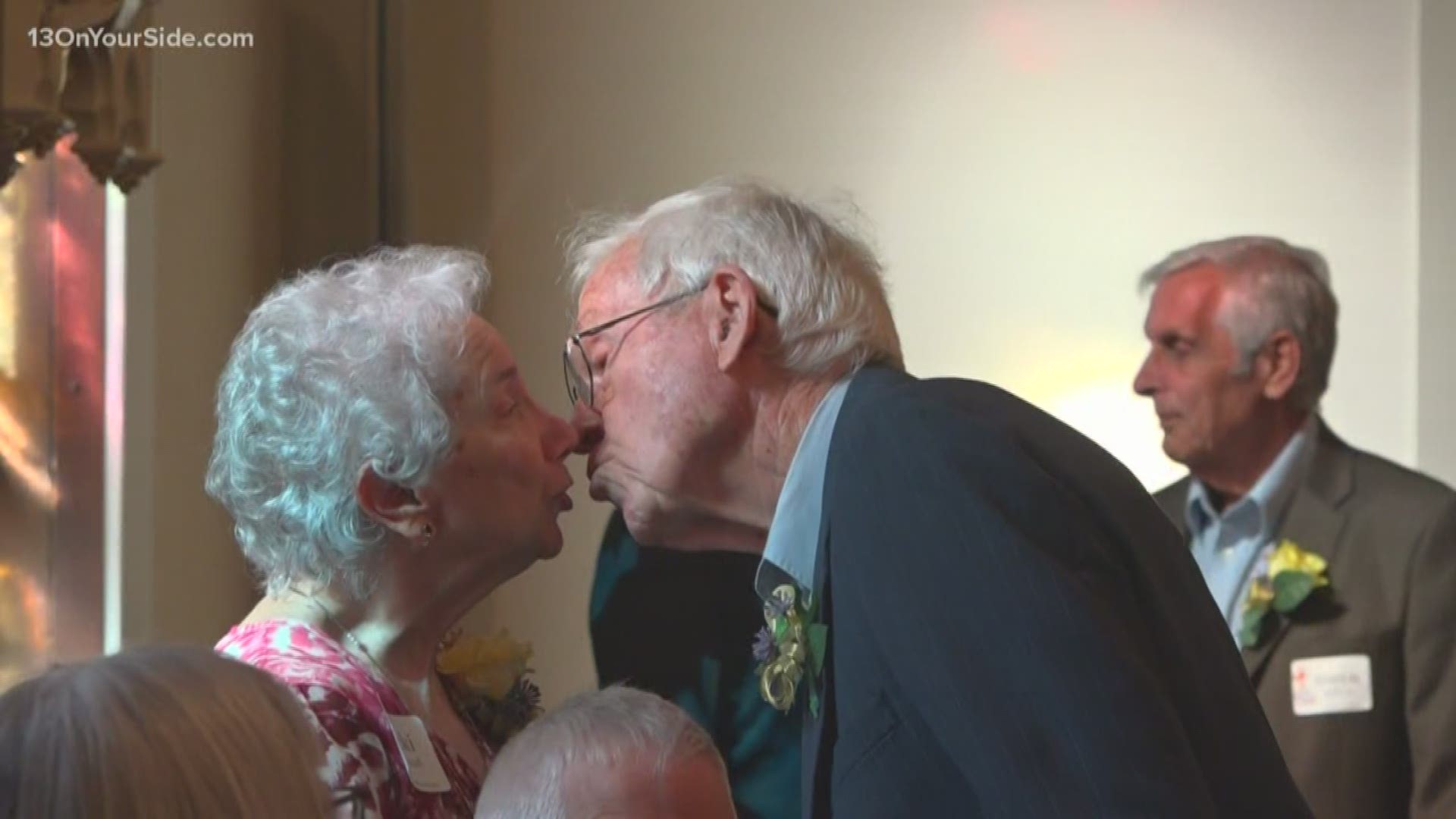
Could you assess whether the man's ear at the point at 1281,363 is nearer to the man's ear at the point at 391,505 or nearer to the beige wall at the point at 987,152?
the beige wall at the point at 987,152

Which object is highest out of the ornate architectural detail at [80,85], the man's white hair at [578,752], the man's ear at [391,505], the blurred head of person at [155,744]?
the ornate architectural detail at [80,85]

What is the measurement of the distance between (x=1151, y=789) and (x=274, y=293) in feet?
3.66

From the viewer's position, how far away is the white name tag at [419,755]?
1857mm

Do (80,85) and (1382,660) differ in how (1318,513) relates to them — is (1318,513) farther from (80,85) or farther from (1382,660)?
(80,85)

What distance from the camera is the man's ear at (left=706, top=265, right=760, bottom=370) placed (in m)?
2.06

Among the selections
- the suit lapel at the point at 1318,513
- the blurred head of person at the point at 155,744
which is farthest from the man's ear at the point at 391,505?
the suit lapel at the point at 1318,513

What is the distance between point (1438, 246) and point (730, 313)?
11.6ft

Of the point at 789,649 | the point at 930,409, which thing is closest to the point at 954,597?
the point at 930,409

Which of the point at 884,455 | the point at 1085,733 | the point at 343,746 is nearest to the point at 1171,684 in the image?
the point at 1085,733

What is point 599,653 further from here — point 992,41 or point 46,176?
point 992,41

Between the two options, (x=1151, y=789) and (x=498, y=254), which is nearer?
(x=1151, y=789)

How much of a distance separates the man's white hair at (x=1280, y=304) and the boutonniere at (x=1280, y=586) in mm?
429

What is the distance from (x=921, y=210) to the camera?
16.6ft

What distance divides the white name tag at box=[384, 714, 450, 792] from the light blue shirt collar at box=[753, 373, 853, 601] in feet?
1.22
